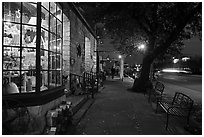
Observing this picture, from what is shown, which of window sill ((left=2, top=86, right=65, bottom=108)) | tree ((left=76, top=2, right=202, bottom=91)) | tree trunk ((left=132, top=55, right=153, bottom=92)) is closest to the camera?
window sill ((left=2, top=86, right=65, bottom=108))

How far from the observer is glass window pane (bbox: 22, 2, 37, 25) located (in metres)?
3.45

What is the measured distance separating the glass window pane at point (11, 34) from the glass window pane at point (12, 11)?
110 millimetres

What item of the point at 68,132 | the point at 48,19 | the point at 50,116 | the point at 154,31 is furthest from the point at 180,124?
the point at 154,31

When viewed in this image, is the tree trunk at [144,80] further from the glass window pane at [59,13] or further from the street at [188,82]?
the glass window pane at [59,13]

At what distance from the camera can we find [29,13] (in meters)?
3.49

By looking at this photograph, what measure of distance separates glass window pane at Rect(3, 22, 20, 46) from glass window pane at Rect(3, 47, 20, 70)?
0.12 m

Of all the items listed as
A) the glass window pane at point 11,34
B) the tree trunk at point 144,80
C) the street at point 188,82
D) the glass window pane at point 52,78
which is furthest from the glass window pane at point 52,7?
the street at point 188,82

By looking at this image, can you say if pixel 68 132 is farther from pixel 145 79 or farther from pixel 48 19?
pixel 145 79

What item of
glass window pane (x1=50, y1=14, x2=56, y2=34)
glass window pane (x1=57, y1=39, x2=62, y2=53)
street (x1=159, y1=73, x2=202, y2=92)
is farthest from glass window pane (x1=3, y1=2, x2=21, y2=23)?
street (x1=159, y1=73, x2=202, y2=92)

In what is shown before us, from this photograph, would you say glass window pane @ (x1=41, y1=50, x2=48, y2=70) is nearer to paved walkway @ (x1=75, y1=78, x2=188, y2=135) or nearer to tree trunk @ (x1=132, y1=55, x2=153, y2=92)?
paved walkway @ (x1=75, y1=78, x2=188, y2=135)

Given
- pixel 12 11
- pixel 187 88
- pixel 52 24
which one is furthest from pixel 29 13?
pixel 187 88

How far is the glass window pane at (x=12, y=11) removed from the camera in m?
3.33

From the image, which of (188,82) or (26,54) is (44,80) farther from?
(188,82)

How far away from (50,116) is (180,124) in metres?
3.08
